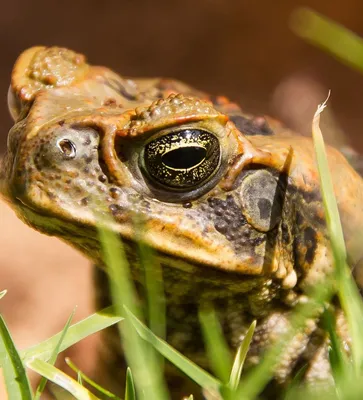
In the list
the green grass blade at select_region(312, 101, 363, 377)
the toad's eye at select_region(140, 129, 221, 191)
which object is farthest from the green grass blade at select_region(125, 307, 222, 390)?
Answer: the toad's eye at select_region(140, 129, 221, 191)

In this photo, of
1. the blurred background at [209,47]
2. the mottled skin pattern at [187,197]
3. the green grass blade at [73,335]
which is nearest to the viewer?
the green grass blade at [73,335]

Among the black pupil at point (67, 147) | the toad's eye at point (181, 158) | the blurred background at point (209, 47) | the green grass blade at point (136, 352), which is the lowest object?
the blurred background at point (209, 47)

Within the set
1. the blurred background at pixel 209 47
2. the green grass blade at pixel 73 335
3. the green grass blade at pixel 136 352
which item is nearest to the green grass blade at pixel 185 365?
the green grass blade at pixel 136 352

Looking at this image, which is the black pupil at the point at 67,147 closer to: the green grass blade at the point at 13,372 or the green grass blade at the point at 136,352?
the green grass blade at the point at 136,352

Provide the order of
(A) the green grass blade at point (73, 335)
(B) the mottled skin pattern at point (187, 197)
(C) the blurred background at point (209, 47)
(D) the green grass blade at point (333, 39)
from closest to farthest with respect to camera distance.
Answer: (D) the green grass blade at point (333, 39)
(A) the green grass blade at point (73, 335)
(B) the mottled skin pattern at point (187, 197)
(C) the blurred background at point (209, 47)

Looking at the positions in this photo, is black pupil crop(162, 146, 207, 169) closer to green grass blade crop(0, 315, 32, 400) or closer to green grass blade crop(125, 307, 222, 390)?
green grass blade crop(125, 307, 222, 390)

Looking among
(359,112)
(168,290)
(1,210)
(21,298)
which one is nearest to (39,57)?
(168,290)
